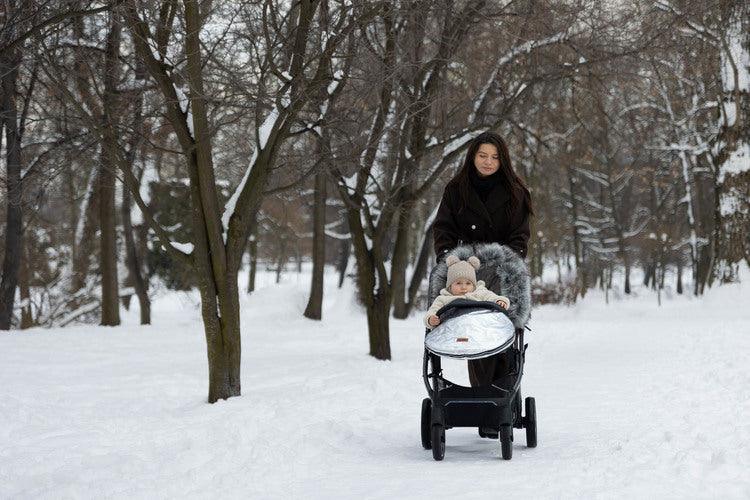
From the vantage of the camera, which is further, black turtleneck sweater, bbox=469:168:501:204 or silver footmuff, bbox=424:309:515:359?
black turtleneck sweater, bbox=469:168:501:204

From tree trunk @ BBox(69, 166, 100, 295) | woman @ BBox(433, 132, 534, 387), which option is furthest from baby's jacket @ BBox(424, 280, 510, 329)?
tree trunk @ BBox(69, 166, 100, 295)

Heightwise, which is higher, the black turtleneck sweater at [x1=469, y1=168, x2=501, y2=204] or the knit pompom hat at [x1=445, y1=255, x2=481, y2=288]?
the black turtleneck sweater at [x1=469, y1=168, x2=501, y2=204]

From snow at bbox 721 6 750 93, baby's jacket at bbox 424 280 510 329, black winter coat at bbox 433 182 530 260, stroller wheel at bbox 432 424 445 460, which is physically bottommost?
stroller wheel at bbox 432 424 445 460

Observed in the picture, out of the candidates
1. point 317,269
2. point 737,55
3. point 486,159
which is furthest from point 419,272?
point 486,159

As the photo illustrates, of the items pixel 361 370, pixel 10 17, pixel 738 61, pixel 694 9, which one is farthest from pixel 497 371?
pixel 738 61

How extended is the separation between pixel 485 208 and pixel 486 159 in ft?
1.18

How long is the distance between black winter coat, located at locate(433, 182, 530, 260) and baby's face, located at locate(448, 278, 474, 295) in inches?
15.5

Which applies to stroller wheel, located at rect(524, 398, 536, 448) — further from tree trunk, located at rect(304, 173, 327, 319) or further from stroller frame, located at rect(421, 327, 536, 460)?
tree trunk, located at rect(304, 173, 327, 319)

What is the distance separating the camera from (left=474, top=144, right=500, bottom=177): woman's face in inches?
254

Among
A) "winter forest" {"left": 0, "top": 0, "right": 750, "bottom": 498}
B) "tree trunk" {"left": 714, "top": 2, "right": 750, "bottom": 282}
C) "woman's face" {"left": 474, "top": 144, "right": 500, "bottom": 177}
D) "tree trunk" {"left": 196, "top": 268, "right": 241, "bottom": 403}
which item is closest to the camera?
"woman's face" {"left": 474, "top": 144, "right": 500, "bottom": 177}

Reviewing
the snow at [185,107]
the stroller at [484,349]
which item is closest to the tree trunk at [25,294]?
the snow at [185,107]

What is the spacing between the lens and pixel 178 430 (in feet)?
24.5

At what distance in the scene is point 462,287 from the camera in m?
5.94

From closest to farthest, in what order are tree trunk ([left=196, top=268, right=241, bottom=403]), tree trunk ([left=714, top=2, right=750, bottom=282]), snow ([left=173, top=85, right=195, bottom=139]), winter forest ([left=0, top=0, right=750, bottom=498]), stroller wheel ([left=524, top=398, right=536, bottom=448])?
1. stroller wheel ([left=524, top=398, right=536, bottom=448])
2. winter forest ([left=0, top=0, right=750, bottom=498])
3. snow ([left=173, top=85, right=195, bottom=139])
4. tree trunk ([left=196, top=268, right=241, bottom=403])
5. tree trunk ([left=714, top=2, right=750, bottom=282])
